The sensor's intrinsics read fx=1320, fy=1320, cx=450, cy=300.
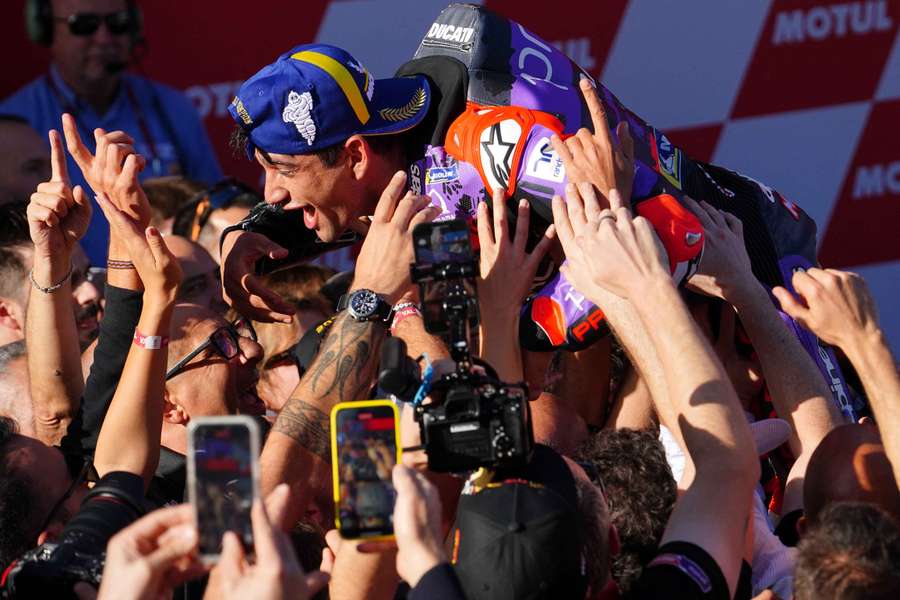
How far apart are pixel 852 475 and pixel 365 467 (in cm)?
91

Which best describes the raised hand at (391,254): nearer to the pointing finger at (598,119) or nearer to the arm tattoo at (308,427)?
the arm tattoo at (308,427)

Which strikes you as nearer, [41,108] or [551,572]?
[551,572]

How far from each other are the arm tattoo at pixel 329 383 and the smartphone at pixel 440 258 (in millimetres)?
453

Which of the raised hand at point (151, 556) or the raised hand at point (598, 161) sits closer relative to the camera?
the raised hand at point (151, 556)

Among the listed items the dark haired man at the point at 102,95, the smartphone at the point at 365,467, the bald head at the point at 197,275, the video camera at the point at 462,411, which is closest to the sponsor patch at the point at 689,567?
the video camera at the point at 462,411

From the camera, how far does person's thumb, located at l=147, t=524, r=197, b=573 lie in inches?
64.3

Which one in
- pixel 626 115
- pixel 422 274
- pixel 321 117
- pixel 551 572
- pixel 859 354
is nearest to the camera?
pixel 551 572

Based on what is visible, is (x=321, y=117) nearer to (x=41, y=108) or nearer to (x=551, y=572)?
(x=551, y=572)

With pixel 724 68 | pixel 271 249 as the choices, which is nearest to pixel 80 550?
pixel 271 249

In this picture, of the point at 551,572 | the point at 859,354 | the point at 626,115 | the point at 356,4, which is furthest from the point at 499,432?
the point at 356,4

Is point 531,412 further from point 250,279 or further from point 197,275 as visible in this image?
point 197,275

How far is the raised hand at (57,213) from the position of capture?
2.75 meters

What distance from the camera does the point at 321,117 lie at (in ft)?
9.70

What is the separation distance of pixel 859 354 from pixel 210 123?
3287 millimetres
